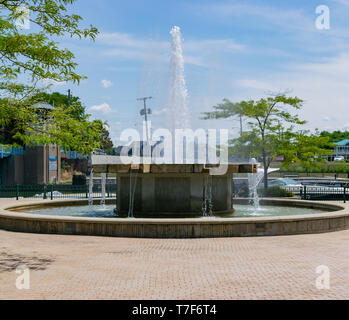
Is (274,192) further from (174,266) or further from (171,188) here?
(174,266)

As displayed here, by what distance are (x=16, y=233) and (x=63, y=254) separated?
4.59 metres

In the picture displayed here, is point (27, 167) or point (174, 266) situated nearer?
point (174, 266)

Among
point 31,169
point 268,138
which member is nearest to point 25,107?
point 268,138

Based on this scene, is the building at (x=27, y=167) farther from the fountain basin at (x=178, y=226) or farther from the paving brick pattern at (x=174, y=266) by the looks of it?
the paving brick pattern at (x=174, y=266)

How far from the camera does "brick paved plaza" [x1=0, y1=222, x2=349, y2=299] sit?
7.91 m

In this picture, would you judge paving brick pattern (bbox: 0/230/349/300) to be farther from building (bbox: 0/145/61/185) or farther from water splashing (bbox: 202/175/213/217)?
building (bbox: 0/145/61/185)

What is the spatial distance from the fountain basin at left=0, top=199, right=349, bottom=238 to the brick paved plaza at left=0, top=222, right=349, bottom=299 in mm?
475

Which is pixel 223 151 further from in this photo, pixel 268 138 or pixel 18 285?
pixel 18 285

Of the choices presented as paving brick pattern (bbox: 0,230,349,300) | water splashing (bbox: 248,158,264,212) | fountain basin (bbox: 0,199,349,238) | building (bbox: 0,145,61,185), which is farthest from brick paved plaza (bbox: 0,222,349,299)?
building (bbox: 0,145,61,185)

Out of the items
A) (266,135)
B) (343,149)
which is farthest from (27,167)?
(343,149)

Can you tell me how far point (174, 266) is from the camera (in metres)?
10.1

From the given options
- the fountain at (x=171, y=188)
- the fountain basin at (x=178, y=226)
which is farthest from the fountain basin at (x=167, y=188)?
the fountain basin at (x=178, y=226)

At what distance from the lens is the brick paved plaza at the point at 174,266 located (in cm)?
791

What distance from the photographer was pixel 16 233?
607 inches
